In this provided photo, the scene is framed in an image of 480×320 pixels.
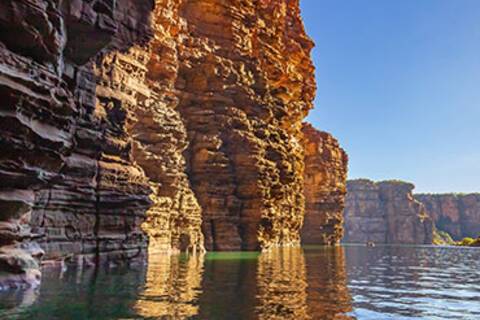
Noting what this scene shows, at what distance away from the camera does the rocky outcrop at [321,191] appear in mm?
94625

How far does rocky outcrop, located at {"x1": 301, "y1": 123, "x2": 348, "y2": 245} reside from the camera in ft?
310

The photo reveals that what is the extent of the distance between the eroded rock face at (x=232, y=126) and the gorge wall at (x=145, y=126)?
158 millimetres

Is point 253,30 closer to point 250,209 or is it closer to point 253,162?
point 253,162

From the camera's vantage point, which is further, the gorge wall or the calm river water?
the gorge wall

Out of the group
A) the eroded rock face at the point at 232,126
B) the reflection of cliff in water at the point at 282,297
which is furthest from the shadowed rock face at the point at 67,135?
the eroded rock face at the point at 232,126

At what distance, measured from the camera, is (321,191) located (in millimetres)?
97375

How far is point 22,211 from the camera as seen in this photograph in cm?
1605

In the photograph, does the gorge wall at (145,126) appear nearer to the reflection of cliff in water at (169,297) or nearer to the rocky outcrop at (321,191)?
the reflection of cliff in water at (169,297)

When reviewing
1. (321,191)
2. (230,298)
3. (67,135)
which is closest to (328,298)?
(230,298)

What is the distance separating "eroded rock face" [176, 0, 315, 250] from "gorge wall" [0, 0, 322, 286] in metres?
0.16

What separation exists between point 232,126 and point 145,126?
12.2 meters

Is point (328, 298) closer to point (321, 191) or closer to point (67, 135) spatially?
point (67, 135)

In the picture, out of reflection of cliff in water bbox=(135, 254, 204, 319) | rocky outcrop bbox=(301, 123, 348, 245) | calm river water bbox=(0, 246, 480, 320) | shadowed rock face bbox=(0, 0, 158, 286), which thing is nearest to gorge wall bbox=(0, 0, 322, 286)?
shadowed rock face bbox=(0, 0, 158, 286)

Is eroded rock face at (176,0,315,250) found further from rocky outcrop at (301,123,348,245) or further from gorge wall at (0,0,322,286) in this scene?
rocky outcrop at (301,123,348,245)
